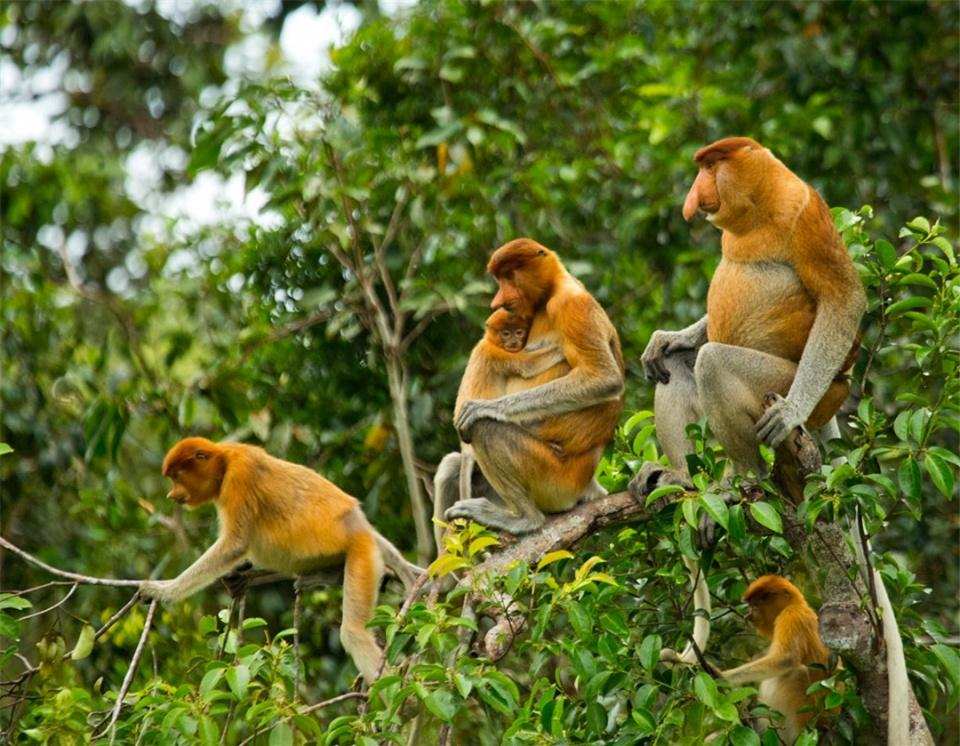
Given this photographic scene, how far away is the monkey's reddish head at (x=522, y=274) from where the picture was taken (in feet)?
13.3

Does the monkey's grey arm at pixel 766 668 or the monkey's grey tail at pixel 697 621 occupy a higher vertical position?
the monkey's grey tail at pixel 697 621

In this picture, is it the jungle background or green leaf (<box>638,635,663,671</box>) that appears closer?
green leaf (<box>638,635,663,671</box>)

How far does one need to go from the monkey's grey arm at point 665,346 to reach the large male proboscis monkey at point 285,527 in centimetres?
112

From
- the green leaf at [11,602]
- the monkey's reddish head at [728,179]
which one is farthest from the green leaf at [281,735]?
the monkey's reddish head at [728,179]

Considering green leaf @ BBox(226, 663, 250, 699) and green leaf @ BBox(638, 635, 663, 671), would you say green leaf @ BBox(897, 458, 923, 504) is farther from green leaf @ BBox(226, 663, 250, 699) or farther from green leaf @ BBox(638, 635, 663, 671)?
green leaf @ BBox(226, 663, 250, 699)

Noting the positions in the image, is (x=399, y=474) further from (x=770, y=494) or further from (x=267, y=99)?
(x=770, y=494)

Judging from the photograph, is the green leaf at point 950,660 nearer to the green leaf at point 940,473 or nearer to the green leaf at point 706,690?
the green leaf at point 940,473

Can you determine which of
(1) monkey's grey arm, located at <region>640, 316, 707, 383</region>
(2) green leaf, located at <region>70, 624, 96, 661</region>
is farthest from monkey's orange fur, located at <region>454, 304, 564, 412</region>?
(2) green leaf, located at <region>70, 624, 96, 661</region>

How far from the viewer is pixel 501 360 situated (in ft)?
13.6

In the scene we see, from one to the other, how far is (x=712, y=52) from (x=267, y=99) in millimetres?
2560

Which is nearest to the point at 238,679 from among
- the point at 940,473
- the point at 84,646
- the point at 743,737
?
the point at 84,646

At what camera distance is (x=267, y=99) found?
5500 millimetres

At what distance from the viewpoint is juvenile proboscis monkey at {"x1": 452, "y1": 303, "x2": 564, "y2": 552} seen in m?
4.11

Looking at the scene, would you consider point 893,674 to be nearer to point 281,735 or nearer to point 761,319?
point 761,319
